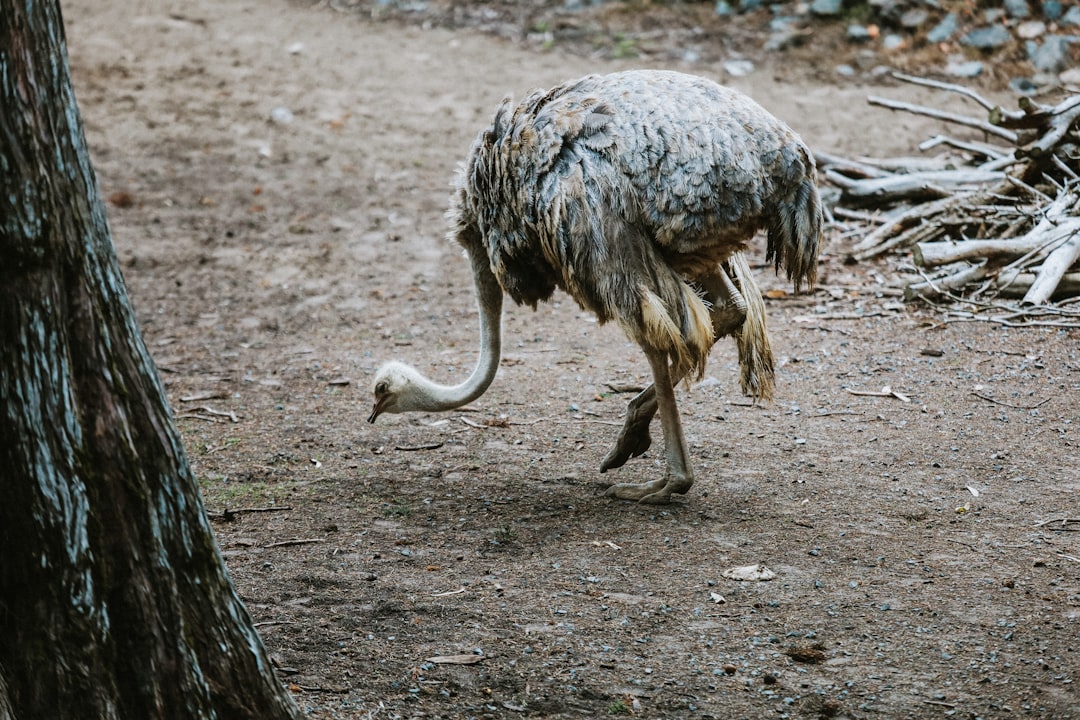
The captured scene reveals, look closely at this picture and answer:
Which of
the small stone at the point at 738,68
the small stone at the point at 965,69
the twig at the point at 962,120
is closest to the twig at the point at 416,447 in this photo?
the twig at the point at 962,120

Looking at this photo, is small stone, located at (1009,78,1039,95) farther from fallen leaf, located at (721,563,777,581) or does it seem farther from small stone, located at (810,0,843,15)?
fallen leaf, located at (721,563,777,581)

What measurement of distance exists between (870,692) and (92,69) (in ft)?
40.1

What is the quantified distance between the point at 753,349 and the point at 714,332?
279 millimetres

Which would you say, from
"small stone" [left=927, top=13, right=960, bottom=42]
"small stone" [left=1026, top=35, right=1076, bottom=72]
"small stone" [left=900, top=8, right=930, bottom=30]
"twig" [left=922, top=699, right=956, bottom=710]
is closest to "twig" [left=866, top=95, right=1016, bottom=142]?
"small stone" [left=1026, top=35, right=1076, bottom=72]

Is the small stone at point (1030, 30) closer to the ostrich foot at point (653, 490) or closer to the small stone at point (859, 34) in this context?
the small stone at point (859, 34)

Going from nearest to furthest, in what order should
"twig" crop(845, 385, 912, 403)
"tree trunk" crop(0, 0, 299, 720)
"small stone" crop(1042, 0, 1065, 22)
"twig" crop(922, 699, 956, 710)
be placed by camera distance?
"tree trunk" crop(0, 0, 299, 720), "twig" crop(922, 699, 956, 710), "twig" crop(845, 385, 912, 403), "small stone" crop(1042, 0, 1065, 22)

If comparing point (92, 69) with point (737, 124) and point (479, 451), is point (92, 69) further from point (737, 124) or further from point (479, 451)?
point (737, 124)

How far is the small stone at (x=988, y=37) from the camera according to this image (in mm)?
13055

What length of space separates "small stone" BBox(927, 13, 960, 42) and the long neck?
9.68 meters

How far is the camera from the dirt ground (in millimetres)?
3756

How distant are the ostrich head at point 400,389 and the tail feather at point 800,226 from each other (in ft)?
6.07

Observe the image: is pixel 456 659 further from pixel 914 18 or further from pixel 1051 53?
pixel 914 18

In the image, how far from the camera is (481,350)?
5625 mm

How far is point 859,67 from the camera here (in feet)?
43.8
